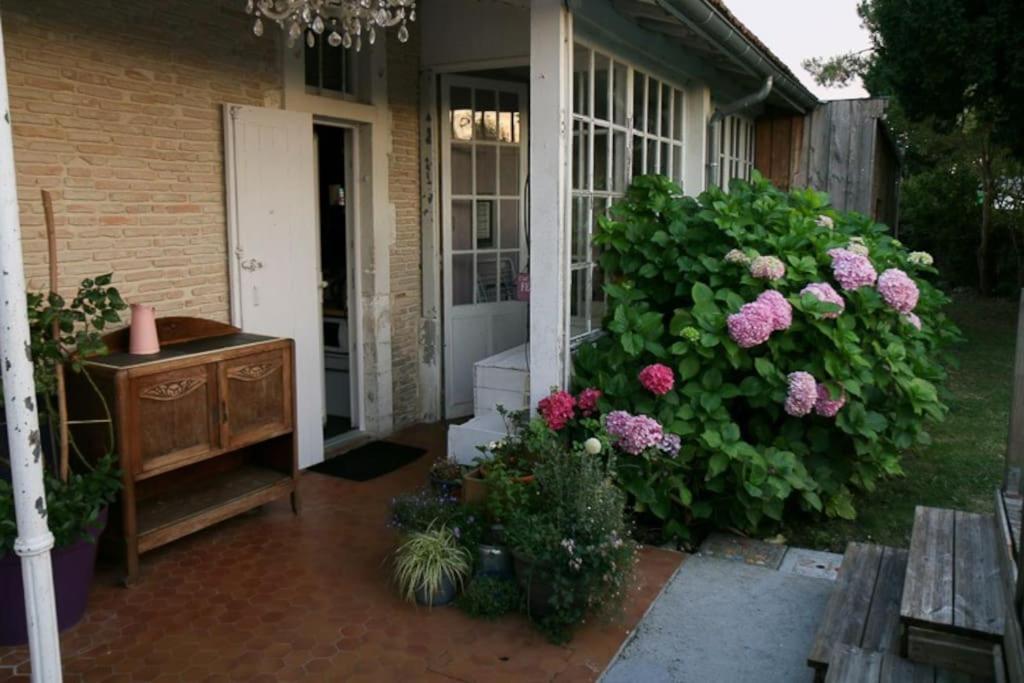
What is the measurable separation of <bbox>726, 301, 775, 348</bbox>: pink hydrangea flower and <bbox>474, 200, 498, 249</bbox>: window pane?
2.98 metres

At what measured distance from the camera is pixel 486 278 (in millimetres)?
6789

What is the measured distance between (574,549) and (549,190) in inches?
71.8

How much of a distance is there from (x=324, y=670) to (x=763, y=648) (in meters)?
1.69

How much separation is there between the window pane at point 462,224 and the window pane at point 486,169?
0.16 meters

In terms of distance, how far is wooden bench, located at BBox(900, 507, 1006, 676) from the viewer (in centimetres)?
262

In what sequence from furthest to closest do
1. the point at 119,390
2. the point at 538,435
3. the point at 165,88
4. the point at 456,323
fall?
1. the point at 456,323
2. the point at 165,88
3. the point at 538,435
4. the point at 119,390

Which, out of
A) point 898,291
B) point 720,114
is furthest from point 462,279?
point 898,291

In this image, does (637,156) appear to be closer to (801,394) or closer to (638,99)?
(638,99)

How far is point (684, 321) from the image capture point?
4250mm

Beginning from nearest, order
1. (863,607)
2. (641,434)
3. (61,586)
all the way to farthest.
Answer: (863,607), (61,586), (641,434)

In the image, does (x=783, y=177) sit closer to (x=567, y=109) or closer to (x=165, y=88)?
(x=567, y=109)

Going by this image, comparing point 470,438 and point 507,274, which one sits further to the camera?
point 507,274

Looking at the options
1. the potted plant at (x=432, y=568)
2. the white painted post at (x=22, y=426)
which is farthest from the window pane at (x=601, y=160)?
the white painted post at (x=22, y=426)

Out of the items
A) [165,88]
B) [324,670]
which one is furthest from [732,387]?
[165,88]
